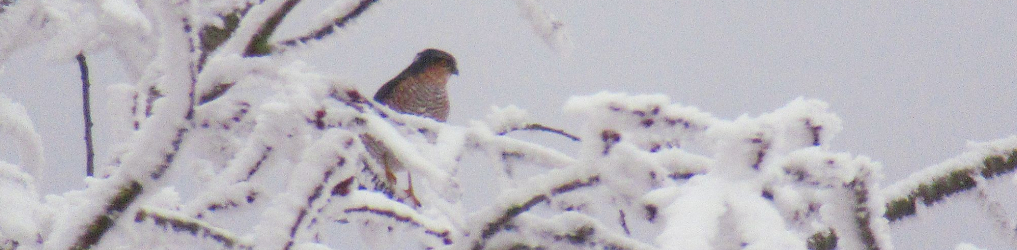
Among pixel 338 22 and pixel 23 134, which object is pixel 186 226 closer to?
pixel 338 22

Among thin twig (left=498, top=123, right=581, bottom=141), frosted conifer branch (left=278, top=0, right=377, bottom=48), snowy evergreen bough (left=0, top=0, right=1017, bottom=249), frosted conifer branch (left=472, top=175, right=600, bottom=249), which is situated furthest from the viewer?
thin twig (left=498, top=123, right=581, bottom=141)

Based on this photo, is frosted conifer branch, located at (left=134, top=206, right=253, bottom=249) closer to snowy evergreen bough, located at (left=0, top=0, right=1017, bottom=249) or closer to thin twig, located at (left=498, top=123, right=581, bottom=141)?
snowy evergreen bough, located at (left=0, top=0, right=1017, bottom=249)

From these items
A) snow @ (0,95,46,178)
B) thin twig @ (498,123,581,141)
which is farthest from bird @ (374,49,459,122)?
snow @ (0,95,46,178)

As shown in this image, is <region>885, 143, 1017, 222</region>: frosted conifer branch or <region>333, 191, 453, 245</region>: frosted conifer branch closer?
<region>885, 143, 1017, 222</region>: frosted conifer branch

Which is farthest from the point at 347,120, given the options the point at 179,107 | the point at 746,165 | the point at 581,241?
the point at 746,165

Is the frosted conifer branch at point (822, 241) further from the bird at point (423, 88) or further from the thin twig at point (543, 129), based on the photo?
the bird at point (423, 88)

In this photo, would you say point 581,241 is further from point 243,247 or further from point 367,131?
point 243,247
